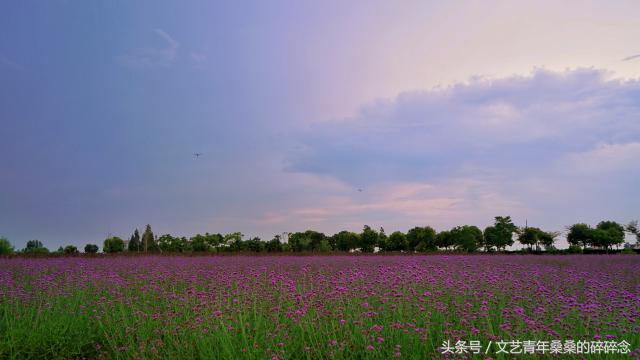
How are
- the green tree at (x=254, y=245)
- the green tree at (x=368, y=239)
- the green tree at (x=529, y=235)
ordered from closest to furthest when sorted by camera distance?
the green tree at (x=254, y=245)
the green tree at (x=368, y=239)
the green tree at (x=529, y=235)

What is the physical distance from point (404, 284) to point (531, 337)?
1.79 m

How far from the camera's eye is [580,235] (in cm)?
4591

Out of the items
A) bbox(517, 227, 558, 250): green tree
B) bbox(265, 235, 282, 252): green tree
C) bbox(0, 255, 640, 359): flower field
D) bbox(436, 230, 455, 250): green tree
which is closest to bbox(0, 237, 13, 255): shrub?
bbox(265, 235, 282, 252): green tree

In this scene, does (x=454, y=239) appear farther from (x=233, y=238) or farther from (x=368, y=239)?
(x=233, y=238)

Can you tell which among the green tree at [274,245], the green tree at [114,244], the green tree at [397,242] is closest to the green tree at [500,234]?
the green tree at [397,242]

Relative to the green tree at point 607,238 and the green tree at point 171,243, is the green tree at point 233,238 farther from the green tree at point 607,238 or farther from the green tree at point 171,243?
the green tree at point 607,238

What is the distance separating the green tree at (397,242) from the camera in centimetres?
4172

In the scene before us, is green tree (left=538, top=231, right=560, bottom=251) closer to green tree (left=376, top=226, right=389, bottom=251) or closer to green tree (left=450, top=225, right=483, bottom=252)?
green tree (left=450, top=225, right=483, bottom=252)

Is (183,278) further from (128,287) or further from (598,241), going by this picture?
(598,241)

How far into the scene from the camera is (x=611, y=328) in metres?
4.23

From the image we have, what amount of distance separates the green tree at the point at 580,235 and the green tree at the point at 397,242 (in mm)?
18436

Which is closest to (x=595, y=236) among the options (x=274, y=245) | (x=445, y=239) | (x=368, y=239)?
(x=445, y=239)

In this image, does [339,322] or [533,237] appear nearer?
[339,322]

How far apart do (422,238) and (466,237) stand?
4.63 m
